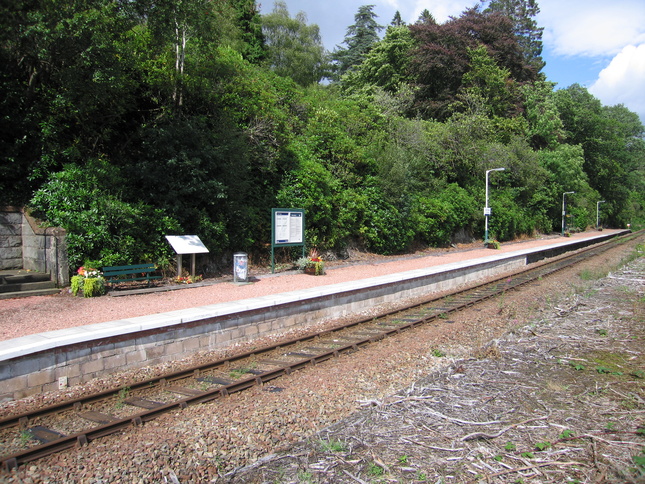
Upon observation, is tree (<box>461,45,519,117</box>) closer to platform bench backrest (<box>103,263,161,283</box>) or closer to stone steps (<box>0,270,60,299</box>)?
platform bench backrest (<box>103,263,161,283</box>)

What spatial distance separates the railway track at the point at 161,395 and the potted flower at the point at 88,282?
198 inches

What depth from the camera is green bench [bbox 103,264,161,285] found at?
11.4 m

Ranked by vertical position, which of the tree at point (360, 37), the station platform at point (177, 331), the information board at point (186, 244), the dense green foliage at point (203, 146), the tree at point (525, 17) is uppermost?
the tree at point (525, 17)

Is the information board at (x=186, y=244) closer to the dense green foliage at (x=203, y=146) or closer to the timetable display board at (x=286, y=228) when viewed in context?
the dense green foliage at (x=203, y=146)

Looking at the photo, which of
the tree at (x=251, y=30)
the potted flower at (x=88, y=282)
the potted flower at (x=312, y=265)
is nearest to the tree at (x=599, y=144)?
the tree at (x=251, y=30)

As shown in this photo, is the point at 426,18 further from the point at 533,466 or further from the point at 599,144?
the point at 533,466

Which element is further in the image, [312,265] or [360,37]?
[360,37]

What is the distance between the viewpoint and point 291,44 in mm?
39844

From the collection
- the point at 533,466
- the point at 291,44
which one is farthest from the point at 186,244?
the point at 291,44

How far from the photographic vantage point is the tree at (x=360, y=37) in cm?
4784

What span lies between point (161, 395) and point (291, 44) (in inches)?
1523

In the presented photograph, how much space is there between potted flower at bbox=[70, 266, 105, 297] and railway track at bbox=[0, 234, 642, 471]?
5032mm

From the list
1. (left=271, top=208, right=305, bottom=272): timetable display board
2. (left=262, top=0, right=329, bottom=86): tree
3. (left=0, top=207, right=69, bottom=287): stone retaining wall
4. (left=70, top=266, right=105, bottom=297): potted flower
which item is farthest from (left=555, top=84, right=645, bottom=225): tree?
(left=0, top=207, right=69, bottom=287): stone retaining wall

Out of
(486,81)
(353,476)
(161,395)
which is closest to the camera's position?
(353,476)
